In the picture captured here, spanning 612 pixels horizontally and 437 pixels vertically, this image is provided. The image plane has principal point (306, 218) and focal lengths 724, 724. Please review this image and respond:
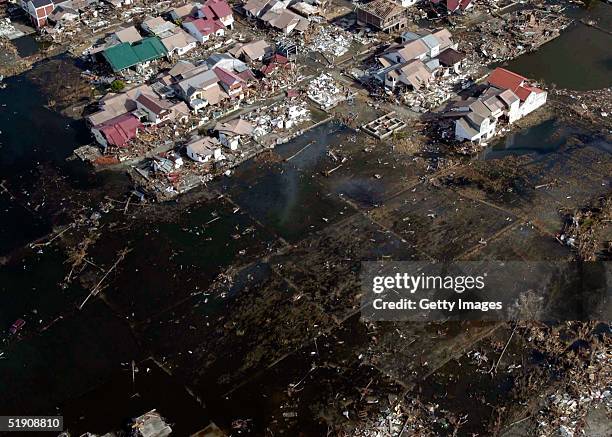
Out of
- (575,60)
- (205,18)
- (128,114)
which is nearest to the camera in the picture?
(128,114)

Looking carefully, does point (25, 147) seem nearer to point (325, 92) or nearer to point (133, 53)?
point (133, 53)

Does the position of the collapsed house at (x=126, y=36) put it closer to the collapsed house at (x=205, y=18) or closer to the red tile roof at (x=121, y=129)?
the collapsed house at (x=205, y=18)

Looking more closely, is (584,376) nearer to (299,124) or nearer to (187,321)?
(187,321)

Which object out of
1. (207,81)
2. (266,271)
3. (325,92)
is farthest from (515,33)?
(266,271)

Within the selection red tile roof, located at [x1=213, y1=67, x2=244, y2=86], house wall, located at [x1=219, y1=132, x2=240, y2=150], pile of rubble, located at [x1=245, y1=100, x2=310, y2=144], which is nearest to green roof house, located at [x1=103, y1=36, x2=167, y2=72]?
red tile roof, located at [x1=213, y1=67, x2=244, y2=86]

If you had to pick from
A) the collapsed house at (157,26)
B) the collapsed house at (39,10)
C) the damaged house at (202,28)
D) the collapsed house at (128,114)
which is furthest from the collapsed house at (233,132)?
the collapsed house at (39,10)

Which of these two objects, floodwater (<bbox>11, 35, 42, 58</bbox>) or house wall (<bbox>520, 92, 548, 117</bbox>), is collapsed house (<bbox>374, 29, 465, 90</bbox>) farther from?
floodwater (<bbox>11, 35, 42, 58</bbox>)
